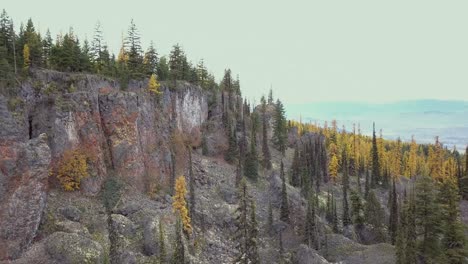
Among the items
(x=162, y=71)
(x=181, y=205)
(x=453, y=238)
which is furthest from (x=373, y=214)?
(x=162, y=71)

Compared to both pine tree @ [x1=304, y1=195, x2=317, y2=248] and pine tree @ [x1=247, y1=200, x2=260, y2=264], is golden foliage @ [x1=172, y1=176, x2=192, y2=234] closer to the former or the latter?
pine tree @ [x1=304, y1=195, x2=317, y2=248]

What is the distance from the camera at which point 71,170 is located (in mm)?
64062

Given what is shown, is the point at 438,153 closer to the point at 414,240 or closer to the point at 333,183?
the point at 333,183

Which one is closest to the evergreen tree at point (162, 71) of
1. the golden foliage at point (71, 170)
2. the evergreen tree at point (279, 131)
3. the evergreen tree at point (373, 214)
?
the golden foliage at point (71, 170)

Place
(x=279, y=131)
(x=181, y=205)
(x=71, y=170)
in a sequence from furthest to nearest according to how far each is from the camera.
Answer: (x=279, y=131) → (x=181, y=205) → (x=71, y=170)

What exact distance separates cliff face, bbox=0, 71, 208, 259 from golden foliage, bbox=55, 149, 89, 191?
1.12 m

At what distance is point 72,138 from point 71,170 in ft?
19.1

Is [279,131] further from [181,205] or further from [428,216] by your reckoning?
[428,216]

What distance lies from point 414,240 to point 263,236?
33386 mm

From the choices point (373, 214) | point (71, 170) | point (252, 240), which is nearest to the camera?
point (252, 240)

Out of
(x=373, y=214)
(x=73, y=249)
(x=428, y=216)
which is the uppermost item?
(x=428, y=216)

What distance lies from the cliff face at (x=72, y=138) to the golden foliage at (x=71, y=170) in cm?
112

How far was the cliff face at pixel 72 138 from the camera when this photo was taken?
173ft

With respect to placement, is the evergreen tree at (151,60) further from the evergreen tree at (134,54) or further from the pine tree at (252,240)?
the pine tree at (252,240)
